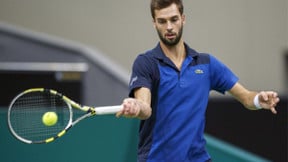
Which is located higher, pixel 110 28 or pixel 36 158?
pixel 110 28

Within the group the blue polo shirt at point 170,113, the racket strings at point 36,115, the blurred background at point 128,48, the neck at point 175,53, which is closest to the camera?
the blue polo shirt at point 170,113

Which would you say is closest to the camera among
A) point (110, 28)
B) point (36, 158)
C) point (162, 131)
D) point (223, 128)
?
point (162, 131)

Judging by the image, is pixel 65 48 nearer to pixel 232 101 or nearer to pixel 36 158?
pixel 232 101

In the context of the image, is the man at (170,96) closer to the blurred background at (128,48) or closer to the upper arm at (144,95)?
the upper arm at (144,95)

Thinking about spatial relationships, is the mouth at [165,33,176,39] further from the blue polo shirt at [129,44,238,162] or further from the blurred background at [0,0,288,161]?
the blurred background at [0,0,288,161]

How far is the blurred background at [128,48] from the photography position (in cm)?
762

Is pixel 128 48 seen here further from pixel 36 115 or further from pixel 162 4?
pixel 162 4

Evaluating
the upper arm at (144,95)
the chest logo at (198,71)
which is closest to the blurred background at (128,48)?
→ the chest logo at (198,71)

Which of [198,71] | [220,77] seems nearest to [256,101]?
[220,77]

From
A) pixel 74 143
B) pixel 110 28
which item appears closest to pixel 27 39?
pixel 110 28

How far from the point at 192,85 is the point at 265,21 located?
6.12 m

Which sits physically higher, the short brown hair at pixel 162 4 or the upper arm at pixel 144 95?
the short brown hair at pixel 162 4

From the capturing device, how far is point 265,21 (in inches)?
381

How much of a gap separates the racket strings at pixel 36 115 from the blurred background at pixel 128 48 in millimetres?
2730
